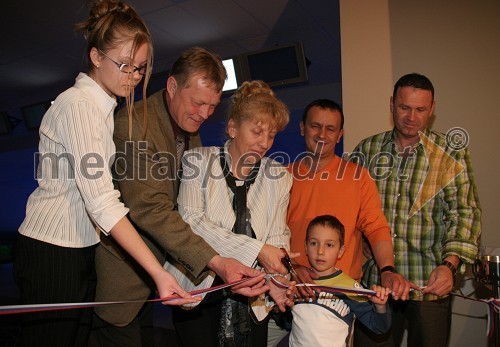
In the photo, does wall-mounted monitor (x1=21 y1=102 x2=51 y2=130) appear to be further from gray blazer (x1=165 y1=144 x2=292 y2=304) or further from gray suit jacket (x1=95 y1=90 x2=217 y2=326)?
gray suit jacket (x1=95 y1=90 x2=217 y2=326)

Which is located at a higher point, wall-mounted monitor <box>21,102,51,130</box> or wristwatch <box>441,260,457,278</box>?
wall-mounted monitor <box>21,102,51,130</box>

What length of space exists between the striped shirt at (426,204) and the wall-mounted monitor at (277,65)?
3.36 m

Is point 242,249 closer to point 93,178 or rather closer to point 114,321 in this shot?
point 114,321

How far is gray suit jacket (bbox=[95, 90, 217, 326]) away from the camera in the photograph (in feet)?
5.50

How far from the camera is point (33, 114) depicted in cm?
869

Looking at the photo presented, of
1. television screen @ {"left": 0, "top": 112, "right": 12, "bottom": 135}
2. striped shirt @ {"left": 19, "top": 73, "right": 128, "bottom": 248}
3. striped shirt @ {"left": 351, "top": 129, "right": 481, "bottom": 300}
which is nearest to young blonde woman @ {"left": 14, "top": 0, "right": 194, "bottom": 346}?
striped shirt @ {"left": 19, "top": 73, "right": 128, "bottom": 248}

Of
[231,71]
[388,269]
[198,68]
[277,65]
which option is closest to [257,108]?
[198,68]

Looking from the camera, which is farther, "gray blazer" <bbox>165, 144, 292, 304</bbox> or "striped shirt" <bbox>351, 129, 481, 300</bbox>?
"striped shirt" <bbox>351, 129, 481, 300</bbox>

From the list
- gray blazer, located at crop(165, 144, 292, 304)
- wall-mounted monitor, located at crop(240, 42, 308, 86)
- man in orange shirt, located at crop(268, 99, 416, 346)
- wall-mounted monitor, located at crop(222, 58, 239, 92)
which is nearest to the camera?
gray blazer, located at crop(165, 144, 292, 304)

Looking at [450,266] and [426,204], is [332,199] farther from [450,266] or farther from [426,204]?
[450,266]

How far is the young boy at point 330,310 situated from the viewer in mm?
2066

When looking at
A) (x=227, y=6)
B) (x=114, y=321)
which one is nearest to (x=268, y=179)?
(x=114, y=321)

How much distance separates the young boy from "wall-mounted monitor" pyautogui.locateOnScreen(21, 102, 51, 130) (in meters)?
7.74

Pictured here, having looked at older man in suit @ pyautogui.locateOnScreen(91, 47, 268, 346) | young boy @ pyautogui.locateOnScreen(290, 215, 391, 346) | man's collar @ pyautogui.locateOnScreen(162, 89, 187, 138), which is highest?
man's collar @ pyautogui.locateOnScreen(162, 89, 187, 138)
